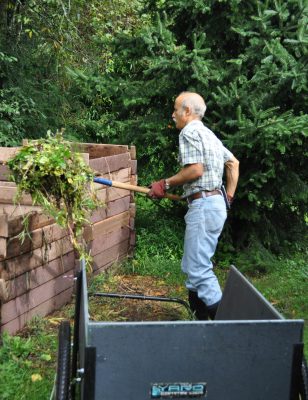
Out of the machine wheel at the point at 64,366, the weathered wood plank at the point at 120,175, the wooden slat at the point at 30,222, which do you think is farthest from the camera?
the weathered wood plank at the point at 120,175

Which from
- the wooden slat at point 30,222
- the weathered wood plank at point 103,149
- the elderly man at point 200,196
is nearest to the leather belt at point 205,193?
the elderly man at point 200,196

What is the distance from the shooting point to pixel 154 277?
251 inches

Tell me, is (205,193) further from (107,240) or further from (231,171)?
(107,240)

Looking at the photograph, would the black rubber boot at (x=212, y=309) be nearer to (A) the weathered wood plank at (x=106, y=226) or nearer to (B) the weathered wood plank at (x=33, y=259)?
(B) the weathered wood plank at (x=33, y=259)

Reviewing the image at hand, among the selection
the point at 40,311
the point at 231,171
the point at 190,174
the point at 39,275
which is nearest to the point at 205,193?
the point at 190,174

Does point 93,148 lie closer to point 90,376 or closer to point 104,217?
point 104,217

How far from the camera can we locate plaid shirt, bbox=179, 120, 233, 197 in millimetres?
4273

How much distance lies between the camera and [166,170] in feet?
24.2

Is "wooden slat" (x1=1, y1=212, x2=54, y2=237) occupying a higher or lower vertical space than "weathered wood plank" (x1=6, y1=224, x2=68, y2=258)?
higher

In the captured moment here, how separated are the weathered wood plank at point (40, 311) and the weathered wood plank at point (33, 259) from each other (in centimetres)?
36

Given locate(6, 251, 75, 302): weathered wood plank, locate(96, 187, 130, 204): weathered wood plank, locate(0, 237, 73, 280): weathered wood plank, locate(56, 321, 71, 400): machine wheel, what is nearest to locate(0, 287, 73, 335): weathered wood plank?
locate(6, 251, 75, 302): weathered wood plank

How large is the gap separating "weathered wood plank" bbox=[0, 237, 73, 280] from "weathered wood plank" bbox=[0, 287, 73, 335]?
363 millimetres

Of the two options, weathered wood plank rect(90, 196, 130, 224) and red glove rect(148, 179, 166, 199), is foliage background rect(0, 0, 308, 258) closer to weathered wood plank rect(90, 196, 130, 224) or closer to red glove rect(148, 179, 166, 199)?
weathered wood plank rect(90, 196, 130, 224)

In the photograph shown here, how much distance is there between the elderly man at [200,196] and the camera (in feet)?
14.1
